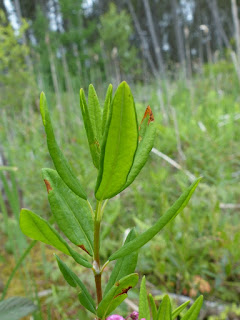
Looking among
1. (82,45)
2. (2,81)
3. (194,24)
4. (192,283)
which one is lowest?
(192,283)

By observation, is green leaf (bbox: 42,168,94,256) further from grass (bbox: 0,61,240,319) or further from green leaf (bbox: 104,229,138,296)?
grass (bbox: 0,61,240,319)

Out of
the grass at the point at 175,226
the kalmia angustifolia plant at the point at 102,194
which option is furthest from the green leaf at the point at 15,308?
the kalmia angustifolia plant at the point at 102,194

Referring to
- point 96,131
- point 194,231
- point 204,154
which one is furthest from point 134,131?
point 204,154

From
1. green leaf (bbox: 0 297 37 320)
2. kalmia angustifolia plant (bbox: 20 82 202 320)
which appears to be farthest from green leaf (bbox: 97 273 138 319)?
green leaf (bbox: 0 297 37 320)

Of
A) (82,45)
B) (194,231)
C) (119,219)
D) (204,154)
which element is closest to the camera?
(194,231)

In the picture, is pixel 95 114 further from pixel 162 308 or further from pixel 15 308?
pixel 15 308

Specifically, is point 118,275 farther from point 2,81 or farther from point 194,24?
point 194,24

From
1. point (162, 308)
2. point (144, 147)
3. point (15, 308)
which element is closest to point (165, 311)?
point (162, 308)
